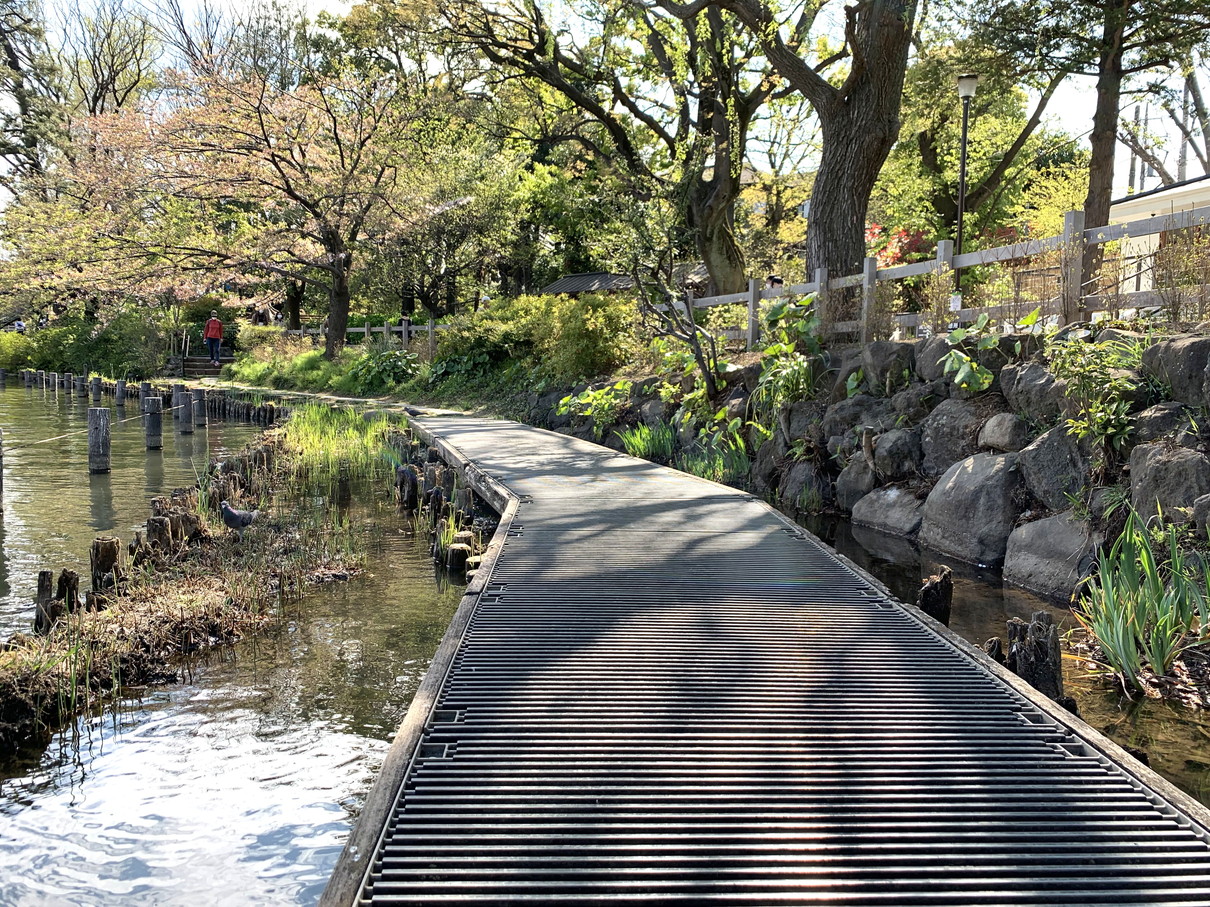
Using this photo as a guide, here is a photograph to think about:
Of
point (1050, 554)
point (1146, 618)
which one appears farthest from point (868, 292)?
point (1146, 618)

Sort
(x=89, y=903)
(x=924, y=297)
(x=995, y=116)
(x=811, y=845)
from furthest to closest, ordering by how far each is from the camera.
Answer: (x=995, y=116), (x=924, y=297), (x=89, y=903), (x=811, y=845)

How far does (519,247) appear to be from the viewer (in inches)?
1224

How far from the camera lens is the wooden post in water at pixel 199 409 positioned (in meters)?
19.2

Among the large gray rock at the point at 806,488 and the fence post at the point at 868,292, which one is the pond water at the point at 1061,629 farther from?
the fence post at the point at 868,292

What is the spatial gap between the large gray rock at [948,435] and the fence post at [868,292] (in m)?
2.19

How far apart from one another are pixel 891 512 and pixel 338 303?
18871mm

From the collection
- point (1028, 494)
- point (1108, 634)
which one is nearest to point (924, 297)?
point (1028, 494)

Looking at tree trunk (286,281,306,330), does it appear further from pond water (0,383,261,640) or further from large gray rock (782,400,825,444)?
large gray rock (782,400,825,444)

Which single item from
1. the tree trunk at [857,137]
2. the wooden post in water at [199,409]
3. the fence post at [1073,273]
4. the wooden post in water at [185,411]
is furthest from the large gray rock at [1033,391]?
the wooden post in water at [199,409]

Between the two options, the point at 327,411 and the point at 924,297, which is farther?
the point at 327,411

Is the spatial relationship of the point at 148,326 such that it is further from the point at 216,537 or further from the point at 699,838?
the point at 699,838

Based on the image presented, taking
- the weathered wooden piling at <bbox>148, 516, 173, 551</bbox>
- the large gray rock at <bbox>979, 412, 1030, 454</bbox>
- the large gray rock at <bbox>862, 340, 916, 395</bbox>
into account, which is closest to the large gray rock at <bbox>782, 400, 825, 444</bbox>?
the large gray rock at <bbox>862, 340, 916, 395</bbox>

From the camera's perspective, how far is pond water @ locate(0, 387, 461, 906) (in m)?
3.37

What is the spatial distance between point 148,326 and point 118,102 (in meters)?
10.9
